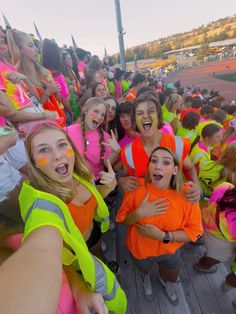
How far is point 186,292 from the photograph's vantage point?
2.10 m

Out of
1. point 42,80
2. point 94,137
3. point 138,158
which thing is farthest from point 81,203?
point 42,80

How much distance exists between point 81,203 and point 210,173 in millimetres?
1531

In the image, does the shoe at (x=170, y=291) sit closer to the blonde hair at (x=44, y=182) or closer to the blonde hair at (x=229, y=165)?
the blonde hair at (x=229, y=165)

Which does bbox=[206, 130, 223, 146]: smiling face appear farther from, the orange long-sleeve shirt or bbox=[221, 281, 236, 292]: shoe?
bbox=[221, 281, 236, 292]: shoe

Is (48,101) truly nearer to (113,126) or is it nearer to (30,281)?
(113,126)

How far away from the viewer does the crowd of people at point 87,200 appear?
871 millimetres

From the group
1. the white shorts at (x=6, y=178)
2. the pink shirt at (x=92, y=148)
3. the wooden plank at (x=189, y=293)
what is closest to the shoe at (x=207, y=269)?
the wooden plank at (x=189, y=293)

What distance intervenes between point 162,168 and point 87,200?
66 centimetres

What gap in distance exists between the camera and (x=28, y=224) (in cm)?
98

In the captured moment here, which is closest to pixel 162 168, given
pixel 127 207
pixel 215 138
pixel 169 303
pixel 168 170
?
pixel 168 170

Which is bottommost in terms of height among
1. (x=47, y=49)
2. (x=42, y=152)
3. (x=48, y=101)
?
(x=48, y=101)

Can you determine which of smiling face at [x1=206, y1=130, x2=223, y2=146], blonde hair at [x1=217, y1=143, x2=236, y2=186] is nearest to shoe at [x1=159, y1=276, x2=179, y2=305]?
blonde hair at [x1=217, y1=143, x2=236, y2=186]

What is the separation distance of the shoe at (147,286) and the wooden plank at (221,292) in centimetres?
62

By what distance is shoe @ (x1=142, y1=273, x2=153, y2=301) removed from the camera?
2.06m
